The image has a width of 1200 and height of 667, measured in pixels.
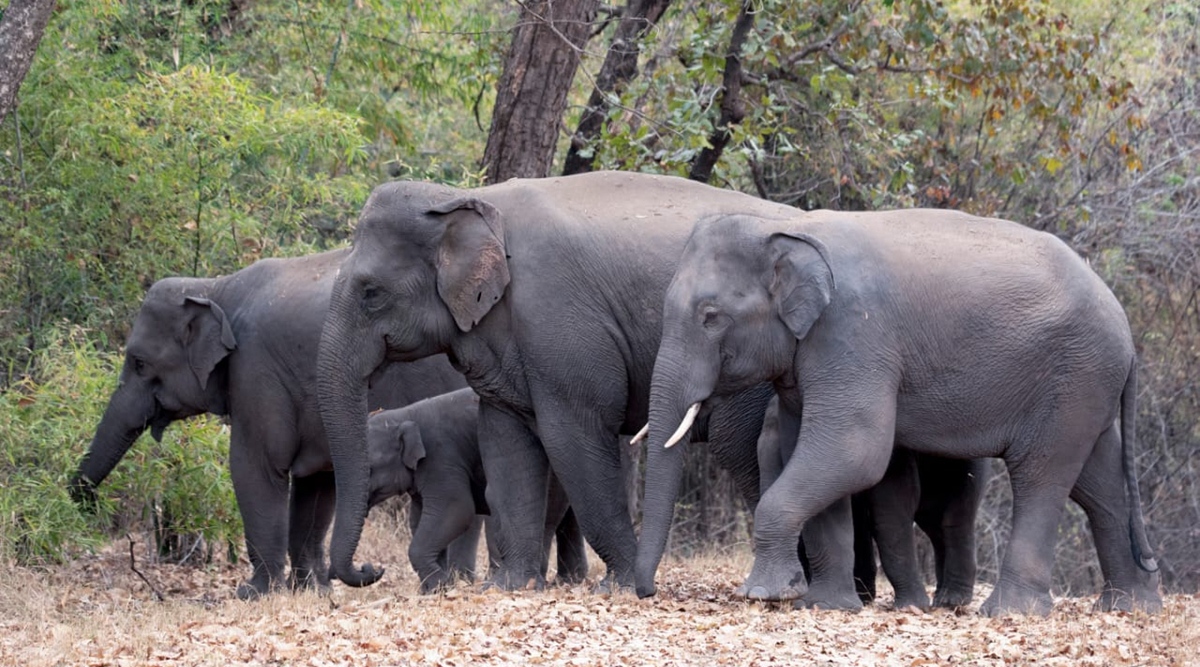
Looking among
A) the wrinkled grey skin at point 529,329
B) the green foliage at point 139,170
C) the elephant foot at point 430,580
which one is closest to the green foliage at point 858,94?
the green foliage at point 139,170

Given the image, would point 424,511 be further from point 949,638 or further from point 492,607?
point 949,638

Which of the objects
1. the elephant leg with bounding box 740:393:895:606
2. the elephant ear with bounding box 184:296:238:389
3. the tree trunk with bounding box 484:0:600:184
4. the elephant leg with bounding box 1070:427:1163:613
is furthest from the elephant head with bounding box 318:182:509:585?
the elephant leg with bounding box 1070:427:1163:613

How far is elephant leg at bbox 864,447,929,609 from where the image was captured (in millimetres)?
9344

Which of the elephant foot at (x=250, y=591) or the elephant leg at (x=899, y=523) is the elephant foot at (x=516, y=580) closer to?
the elephant foot at (x=250, y=591)

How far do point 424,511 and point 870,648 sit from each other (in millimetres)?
4146

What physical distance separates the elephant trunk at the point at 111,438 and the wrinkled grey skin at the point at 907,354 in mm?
3896

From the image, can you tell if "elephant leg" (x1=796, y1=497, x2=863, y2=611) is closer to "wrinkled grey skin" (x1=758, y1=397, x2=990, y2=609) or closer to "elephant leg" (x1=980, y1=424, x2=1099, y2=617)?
"wrinkled grey skin" (x1=758, y1=397, x2=990, y2=609)

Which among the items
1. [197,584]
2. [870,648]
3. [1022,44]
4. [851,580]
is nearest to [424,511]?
[197,584]

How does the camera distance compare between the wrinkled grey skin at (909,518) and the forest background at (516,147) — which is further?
the forest background at (516,147)

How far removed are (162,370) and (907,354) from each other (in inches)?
193

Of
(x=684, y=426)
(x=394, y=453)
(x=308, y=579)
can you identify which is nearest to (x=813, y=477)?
(x=684, y=426)

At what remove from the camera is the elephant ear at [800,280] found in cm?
845

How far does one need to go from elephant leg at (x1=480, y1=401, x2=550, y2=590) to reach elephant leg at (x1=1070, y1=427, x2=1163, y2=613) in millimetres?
3010

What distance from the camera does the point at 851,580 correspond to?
28.9ft
